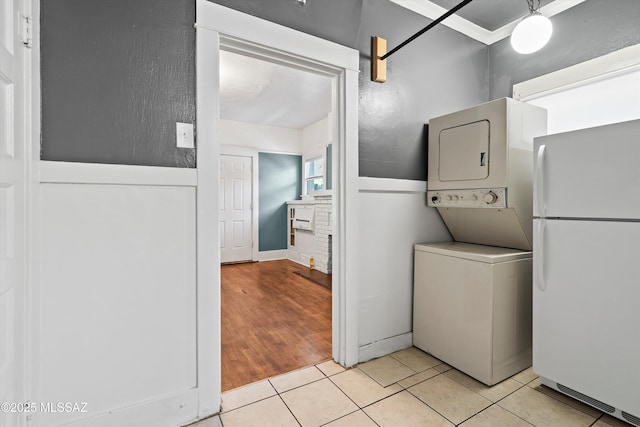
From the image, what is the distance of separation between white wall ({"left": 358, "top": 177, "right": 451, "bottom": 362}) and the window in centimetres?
342

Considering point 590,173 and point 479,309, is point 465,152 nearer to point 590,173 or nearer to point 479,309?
point 590,173

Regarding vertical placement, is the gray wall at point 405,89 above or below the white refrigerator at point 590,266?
above

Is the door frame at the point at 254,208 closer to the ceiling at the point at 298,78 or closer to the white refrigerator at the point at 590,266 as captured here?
the ceiling at the point at 298,78

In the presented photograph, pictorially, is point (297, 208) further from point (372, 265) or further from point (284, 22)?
point (284, 22)

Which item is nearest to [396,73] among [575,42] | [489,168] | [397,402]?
[489,168]

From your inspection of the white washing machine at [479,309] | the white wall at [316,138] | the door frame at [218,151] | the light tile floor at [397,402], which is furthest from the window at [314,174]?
the light tile floor at [397,402]

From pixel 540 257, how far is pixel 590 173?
49 centimetres

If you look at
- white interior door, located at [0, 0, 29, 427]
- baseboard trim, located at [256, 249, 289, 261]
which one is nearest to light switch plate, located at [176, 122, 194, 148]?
white interior door, located at [0, 0, 29, 427]

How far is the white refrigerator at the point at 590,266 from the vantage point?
139 cm

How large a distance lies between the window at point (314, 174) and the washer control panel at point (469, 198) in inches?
136

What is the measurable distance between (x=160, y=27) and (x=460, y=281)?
2185 millimetres

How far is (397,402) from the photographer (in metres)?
1.66

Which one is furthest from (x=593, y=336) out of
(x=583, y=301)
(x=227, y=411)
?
(x=227, y=411)

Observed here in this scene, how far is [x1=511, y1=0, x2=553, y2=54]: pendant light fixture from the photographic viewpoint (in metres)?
1.85
